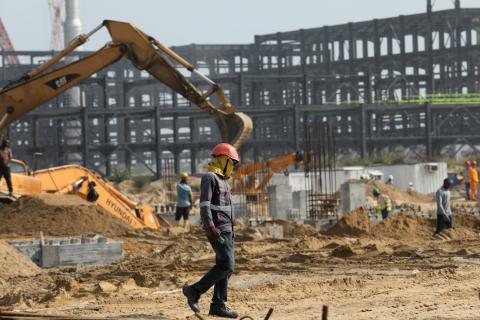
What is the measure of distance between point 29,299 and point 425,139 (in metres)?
50.7

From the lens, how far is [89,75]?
24.9m

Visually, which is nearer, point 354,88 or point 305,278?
point 305,278

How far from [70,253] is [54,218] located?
21.4 ft

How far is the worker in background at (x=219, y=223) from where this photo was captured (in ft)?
27.8

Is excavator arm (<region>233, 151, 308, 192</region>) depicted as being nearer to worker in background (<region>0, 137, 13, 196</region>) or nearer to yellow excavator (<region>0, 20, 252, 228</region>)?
yellow excavator (<region>0, 20, 252, 228</region>)

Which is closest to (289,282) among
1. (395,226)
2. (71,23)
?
(395,226)

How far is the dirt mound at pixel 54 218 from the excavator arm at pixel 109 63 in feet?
6.46

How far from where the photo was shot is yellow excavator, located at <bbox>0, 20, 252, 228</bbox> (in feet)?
78.3

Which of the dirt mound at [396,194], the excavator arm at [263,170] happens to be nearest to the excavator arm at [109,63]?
the excavator arm at [263,170]

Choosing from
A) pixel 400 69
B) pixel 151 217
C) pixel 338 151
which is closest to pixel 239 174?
pixel 151 217

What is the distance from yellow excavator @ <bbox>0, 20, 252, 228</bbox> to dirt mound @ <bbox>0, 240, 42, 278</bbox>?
8494mm

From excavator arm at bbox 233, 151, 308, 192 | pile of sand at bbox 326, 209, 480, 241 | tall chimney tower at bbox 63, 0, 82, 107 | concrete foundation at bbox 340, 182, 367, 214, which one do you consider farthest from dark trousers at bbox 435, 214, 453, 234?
tall chimney tower at bbox 63, 0, 82, 107

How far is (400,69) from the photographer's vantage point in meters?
70.7

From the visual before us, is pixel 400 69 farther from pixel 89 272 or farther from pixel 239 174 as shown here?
pixel 89 272
